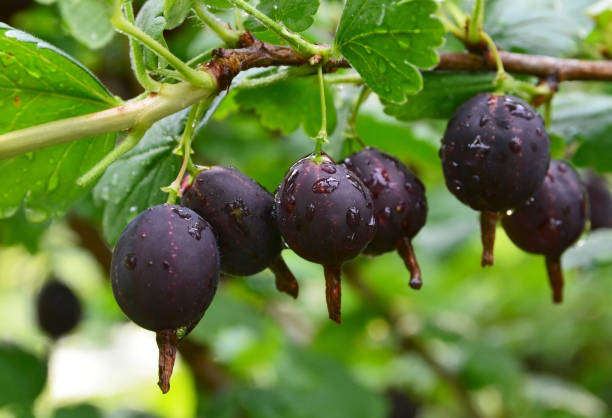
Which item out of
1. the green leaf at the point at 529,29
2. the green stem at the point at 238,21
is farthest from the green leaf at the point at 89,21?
the green leaf at the point at 529,29

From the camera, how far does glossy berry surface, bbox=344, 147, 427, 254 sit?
1.00 m

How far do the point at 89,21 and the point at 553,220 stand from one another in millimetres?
816

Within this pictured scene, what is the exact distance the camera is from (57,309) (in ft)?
8.27

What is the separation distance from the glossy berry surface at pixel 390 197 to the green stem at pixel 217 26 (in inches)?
9.4

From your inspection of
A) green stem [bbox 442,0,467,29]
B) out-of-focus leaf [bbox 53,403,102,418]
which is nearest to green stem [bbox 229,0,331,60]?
green stem [bbox 442,0,467,29]

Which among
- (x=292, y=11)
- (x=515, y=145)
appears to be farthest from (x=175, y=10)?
(x=515, y=145)

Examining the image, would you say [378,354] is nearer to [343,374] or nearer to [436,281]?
[436,281]

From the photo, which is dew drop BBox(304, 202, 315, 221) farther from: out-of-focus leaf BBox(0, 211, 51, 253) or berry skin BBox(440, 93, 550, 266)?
out-of-focus leaf BBox(0, 211, 51, 253)

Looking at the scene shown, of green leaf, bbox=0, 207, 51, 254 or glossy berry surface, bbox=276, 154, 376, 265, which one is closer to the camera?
glossy berry surface, bbox=276, 154, 376, 265

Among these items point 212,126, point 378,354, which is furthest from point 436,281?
point 212,126

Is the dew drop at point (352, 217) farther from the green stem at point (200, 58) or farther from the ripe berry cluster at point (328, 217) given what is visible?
the green stem at point (200, 58)

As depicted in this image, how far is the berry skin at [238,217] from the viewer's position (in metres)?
0.92

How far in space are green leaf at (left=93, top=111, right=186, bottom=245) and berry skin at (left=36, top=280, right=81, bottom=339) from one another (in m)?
1.40

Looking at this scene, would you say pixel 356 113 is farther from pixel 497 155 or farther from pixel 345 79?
pixel 497 155
